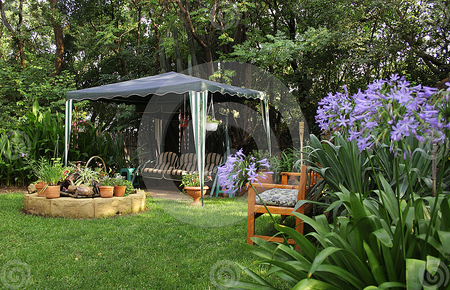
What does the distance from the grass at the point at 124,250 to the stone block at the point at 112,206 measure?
22cm

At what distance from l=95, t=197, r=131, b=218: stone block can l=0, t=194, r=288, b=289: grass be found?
0.22 m

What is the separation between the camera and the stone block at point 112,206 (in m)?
4.18

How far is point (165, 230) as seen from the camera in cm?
352

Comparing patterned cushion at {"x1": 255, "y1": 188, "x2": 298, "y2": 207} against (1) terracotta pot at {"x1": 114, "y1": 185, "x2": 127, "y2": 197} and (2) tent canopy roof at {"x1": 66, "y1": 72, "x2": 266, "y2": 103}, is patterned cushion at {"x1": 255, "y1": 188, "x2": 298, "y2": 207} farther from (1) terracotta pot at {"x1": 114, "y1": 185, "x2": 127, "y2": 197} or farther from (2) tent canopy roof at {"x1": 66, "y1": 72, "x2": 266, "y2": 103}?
(2) tent canopy roof at {"x1": 66, "y1": 72, "x2": 266, "y2": 103}

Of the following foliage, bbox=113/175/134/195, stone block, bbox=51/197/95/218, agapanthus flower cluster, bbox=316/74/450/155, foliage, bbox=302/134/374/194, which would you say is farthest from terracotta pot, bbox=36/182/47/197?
agapanthus flower cluster, bbox=316/74/450/155

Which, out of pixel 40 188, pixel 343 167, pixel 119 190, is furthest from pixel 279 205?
pixel 40 188

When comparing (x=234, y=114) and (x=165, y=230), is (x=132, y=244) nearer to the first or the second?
(x=165, y=230)

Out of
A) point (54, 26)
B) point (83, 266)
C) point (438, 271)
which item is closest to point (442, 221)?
point (438, 271)

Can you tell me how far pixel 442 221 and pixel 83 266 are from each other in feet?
8.11

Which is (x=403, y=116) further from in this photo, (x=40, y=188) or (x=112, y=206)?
(x=40, y=188)

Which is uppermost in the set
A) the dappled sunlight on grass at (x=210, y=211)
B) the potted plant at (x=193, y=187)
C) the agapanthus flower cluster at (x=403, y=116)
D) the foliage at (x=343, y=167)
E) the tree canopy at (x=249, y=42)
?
the tree canopy at (x=249, y=42)

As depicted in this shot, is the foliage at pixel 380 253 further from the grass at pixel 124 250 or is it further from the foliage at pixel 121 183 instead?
the foliage at pixel 121 183

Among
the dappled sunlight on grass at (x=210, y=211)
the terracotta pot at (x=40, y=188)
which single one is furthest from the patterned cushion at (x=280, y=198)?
the terracotta pot at (x=40, y=188)

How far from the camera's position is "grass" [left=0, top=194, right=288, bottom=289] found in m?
2.23
